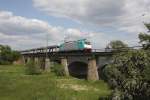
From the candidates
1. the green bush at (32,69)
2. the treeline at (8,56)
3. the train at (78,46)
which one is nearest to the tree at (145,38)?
the train at (78,46)

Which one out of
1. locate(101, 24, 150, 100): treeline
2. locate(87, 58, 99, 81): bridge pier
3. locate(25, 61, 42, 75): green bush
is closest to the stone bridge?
locate(87, 58, 99, 81): bridge pier

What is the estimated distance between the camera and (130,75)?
117 ft

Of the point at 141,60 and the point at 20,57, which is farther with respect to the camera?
the point at 20,57

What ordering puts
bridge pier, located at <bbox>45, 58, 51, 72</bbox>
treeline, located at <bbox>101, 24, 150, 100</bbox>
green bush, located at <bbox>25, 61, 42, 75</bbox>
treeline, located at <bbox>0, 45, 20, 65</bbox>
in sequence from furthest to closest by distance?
treeline, located at <bbox>0, 45, 20, 65</bbox> < bridge pier, located at <bbox>45, 58, 51, 72</bbox> < green bush, located at <bbox>25, 61, 42, 75</bbox> < treeline, located at <bbox>101, 24, 150, 100</bbox>

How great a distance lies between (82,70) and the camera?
98.0m

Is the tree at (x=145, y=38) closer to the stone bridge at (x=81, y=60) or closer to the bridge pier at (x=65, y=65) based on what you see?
the stone bridge at (x=81, y=60)

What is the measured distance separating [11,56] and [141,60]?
115220 mm

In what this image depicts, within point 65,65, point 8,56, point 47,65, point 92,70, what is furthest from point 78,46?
point 8,56

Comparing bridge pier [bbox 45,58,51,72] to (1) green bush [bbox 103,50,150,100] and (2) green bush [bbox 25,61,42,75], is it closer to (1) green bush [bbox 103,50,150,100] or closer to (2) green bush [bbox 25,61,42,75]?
(2) green bush [bbox 25,61,42,75]

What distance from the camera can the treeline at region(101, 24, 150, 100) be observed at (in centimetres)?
3491

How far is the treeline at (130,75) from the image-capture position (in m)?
34.9

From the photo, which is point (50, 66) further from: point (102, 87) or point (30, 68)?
point (102, 87)

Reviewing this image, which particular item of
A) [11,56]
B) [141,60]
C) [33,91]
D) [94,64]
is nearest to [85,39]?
[94,64]

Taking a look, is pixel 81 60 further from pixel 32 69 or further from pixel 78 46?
pixel 32 69
